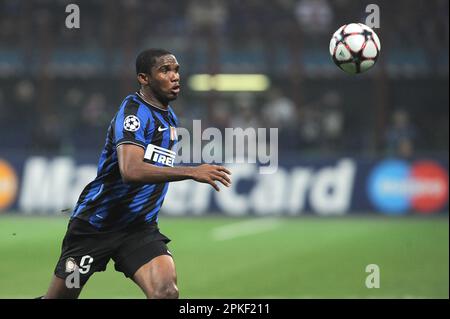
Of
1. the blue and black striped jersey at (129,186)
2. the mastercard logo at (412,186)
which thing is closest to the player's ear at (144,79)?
the blue and black striped jersey at (129,186)

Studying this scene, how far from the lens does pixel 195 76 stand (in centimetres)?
2306

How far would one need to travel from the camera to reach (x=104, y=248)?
23.1 feet

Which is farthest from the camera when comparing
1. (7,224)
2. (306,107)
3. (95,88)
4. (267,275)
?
(95,88)

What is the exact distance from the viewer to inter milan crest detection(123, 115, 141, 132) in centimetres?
678

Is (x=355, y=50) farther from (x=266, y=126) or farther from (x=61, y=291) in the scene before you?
(x=266, y=126)

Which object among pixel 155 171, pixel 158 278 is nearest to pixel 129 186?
pixel 155 171

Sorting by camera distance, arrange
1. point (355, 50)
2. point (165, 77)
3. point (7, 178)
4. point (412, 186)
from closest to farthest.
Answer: point (165, 77), point (355, 50), point (7, 178), point (412, 186)

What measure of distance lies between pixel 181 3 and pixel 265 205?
770 cm

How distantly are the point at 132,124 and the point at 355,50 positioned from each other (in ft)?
7.62

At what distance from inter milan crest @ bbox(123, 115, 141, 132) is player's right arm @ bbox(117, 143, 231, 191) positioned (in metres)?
0.14

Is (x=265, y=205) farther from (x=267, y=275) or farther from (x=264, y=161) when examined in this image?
(x=267, y=275)

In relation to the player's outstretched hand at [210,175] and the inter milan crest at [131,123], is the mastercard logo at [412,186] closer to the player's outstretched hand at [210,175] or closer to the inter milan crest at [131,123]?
the inter milan crest at [131,123]

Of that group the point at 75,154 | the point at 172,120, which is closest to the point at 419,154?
the point at 75,154

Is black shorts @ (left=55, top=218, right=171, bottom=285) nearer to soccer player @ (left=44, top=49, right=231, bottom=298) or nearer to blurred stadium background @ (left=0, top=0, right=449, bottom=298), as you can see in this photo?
soccer player @ (left=44, top=49, right=231, bottom=298)
